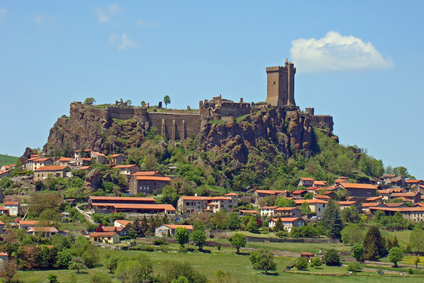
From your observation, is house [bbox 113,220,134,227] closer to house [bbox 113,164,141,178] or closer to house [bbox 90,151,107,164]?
house [bbox 113,164,141,178]

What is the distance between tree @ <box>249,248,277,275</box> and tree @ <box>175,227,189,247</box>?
924 cm

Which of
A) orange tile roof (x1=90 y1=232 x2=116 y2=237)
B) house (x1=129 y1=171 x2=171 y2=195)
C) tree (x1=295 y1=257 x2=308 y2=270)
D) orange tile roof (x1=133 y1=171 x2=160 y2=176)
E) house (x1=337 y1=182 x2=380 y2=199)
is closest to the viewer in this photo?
tree (x1=295 y1=257 x2=308 y2=270)

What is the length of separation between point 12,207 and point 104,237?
1502 centimetres

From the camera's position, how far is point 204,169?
5281 inches

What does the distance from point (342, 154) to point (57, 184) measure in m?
50.1

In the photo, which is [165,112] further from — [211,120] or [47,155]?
[47,155]

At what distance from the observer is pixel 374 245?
10638 centimetres

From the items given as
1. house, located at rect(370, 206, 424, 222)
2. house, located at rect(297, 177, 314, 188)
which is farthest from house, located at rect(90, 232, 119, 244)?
house, located at rect(297, 177, 314, 188)

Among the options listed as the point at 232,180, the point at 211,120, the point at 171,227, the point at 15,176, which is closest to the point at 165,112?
the point at 211,120

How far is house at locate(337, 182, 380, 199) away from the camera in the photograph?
134 metres

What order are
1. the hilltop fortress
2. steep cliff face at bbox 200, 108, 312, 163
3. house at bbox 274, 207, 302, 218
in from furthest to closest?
1. steep cliff face at bbox 200, 108, 312, 163
2. the hilltop fortress
3. house at bbox 274, 207, 302, 218

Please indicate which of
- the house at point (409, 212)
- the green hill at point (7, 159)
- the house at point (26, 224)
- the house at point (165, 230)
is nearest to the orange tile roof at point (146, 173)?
the house at point (165, 230)

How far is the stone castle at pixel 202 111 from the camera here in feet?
462

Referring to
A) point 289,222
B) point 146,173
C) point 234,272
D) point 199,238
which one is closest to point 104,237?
point 199,238
